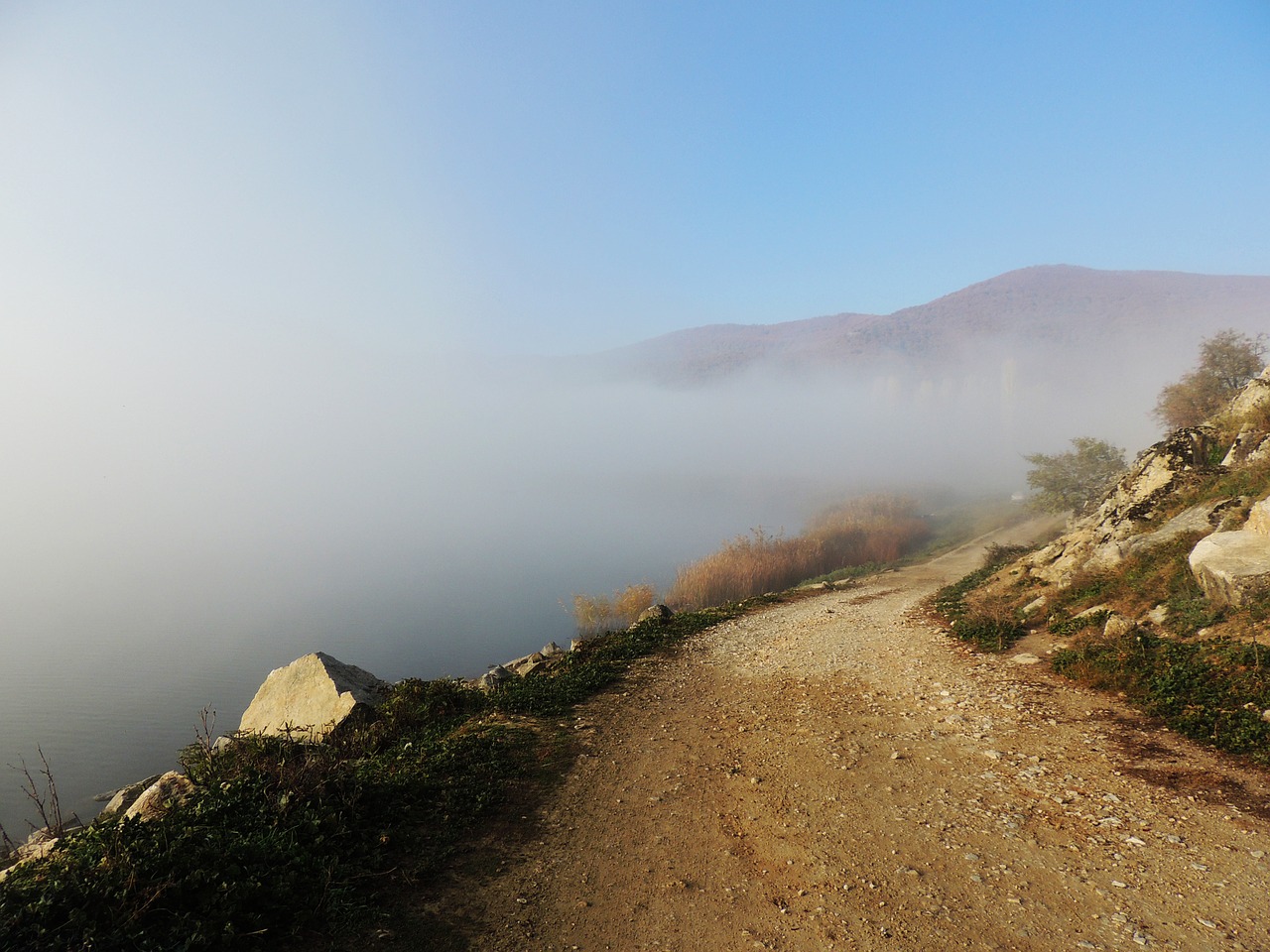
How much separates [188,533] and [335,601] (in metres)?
41.9

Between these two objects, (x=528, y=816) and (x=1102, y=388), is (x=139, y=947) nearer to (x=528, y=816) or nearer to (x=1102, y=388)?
(x=528, y=816)

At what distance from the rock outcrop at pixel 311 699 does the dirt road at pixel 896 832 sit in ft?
13.5

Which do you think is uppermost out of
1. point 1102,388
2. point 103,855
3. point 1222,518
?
point 103,855

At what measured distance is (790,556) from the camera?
32469 mm

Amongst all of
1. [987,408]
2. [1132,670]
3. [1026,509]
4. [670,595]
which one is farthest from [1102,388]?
[1132,670]

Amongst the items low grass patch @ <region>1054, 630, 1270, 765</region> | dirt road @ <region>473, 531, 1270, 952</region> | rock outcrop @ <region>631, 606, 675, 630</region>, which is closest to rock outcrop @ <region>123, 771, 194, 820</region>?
dirt road @ <region>473, 531, 1270, 952</region>

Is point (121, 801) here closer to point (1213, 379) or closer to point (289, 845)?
point (289, 845)

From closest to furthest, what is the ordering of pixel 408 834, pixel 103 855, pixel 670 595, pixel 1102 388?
pixel 103 855
pixel 408 834
pixel 670 595
pixel 1102 388

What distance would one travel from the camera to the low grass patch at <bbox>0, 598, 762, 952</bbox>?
13.6 feet

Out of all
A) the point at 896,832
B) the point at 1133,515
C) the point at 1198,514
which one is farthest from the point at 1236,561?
the point at 896,832

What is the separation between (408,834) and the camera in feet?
20.1

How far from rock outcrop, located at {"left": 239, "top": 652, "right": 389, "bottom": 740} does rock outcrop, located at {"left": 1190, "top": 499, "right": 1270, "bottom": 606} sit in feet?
47.3

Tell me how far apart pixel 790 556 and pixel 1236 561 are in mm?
23085

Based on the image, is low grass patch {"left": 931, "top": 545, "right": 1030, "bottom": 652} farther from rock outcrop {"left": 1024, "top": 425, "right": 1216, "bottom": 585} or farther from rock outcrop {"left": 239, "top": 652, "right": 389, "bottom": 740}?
rock outcrop {"left": 239, "top": 652, "right": 389, "bottom": 740}
